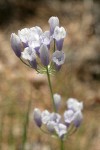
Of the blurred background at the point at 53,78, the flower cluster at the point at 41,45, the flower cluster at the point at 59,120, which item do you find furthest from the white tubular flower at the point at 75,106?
the blurred background at the point at 53,78

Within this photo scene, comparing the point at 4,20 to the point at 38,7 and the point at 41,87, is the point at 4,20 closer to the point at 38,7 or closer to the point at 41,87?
the point at 38,7

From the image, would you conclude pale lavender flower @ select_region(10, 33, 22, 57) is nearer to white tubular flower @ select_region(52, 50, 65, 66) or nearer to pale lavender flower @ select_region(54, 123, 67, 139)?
white tubular flower @ select_region(52, 50, 65, 66)

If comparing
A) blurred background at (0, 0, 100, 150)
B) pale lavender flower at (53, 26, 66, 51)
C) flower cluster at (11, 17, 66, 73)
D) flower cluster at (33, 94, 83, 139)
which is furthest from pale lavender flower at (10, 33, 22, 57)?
blurred background at (0, 0, 100, 150)

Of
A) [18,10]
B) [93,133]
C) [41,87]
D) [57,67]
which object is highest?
[18,10]

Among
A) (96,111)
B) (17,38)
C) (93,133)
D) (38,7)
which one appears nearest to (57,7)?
(38,7)

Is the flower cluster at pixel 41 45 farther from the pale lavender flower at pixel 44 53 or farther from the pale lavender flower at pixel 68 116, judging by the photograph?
the pale lavender flower at pixel 68 116

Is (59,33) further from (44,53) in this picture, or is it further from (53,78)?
(53,78)

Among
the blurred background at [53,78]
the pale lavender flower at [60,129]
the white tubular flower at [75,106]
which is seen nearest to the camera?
the pale lavender flower at [60,129]
